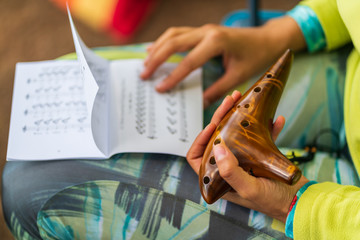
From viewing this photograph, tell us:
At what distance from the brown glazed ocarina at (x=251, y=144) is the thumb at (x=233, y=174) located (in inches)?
0.7

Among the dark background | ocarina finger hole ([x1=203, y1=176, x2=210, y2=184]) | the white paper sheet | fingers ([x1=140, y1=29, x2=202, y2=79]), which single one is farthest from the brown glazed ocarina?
the dark background

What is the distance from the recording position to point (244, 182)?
54 centimetres

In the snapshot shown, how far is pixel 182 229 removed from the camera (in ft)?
2.15

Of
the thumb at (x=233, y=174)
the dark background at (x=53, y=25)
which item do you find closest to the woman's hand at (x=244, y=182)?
the thumb at (x=233, y=174)

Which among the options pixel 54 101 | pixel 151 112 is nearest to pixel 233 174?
pixel 151 112

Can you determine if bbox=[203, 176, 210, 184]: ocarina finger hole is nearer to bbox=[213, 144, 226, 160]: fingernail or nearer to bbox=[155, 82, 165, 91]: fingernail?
bbox=[213, 144, 226, 160]: fingernail

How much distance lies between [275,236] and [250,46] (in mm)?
386

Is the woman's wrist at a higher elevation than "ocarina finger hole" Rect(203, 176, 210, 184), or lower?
higher

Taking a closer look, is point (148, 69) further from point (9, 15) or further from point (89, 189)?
point (9, 15)

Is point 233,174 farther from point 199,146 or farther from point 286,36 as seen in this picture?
point 286,36

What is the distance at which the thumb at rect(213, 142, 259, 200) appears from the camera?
525 mm

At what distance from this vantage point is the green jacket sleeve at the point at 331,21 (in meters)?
0.80

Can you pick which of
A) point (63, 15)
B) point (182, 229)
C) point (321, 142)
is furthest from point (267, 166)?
point (63, 15)

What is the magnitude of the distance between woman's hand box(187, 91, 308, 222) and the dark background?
100 centimetres
